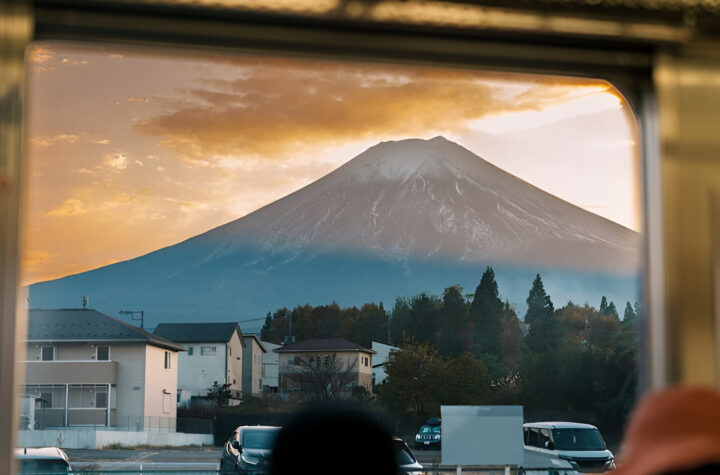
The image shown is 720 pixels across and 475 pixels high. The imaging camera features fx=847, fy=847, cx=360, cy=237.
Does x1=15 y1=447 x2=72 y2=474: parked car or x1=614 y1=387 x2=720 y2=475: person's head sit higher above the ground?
x1=614 y1=387 x2=720 y2=475: person's head

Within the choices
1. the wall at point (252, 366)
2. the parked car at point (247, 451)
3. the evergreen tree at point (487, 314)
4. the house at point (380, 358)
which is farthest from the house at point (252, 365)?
the parked car at point (247, 451)

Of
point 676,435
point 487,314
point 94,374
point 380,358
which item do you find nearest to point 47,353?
point 94,374

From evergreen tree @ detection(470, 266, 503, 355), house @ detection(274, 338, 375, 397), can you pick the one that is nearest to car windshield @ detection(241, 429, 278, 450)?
house @ detection(274, 338, 375, 397)

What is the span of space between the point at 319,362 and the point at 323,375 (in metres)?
0.31

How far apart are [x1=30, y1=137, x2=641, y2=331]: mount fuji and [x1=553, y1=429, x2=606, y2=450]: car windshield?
553cm

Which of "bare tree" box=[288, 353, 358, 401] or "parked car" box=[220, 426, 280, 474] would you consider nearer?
"parked car" box=[220, 426, 280, 474]

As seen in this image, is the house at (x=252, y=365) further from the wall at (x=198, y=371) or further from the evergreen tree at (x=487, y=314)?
the evergreen tree at (x=487, y=314)

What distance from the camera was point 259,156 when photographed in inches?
504

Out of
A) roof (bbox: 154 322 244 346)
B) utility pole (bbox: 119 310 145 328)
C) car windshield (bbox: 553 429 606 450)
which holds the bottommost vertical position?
car windshield (bbox: 553 429 606 450)

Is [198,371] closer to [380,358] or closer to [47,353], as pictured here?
[47,353]

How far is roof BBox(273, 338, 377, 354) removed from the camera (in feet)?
48.5

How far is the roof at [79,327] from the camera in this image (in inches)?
502

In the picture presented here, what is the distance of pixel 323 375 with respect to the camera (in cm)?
1464

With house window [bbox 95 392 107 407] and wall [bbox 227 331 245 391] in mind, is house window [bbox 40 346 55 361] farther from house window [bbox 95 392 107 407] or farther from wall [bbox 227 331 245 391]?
wall [bbox 227 331 245 391]
